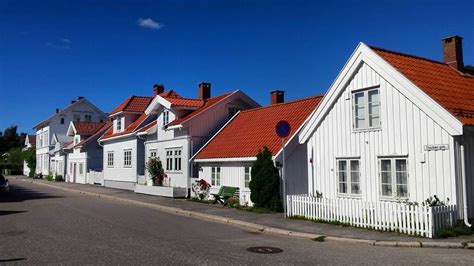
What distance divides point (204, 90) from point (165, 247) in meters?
23.1

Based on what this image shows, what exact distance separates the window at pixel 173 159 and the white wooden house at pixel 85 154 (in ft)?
51.5

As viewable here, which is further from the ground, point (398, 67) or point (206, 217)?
point (398, 67)

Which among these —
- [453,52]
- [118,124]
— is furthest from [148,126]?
[453,52]

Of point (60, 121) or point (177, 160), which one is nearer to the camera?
point (177, 160)

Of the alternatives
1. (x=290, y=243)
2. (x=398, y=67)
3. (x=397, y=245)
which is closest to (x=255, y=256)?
(x=290, y=243)

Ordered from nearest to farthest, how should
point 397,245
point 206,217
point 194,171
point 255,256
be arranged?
point 255,256 < point 397,245 < point 206,217 < point 194,171

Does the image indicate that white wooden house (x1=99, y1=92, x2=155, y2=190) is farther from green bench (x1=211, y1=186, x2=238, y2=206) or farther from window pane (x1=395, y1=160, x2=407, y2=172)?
window pane (x1=395, y1=160, x2=407, y2=172)

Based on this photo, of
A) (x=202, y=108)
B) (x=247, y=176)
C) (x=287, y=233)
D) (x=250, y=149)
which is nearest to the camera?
(x=287, y=233)

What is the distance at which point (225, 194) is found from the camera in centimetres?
2222

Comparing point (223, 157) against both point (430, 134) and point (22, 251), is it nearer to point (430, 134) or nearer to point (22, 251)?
point (430, 134)

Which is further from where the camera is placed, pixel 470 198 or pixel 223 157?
pixel 223 157

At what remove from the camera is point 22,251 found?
1035 centimetres

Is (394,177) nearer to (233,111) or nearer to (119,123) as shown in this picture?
(233,111)

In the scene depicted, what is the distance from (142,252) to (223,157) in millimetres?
13190
